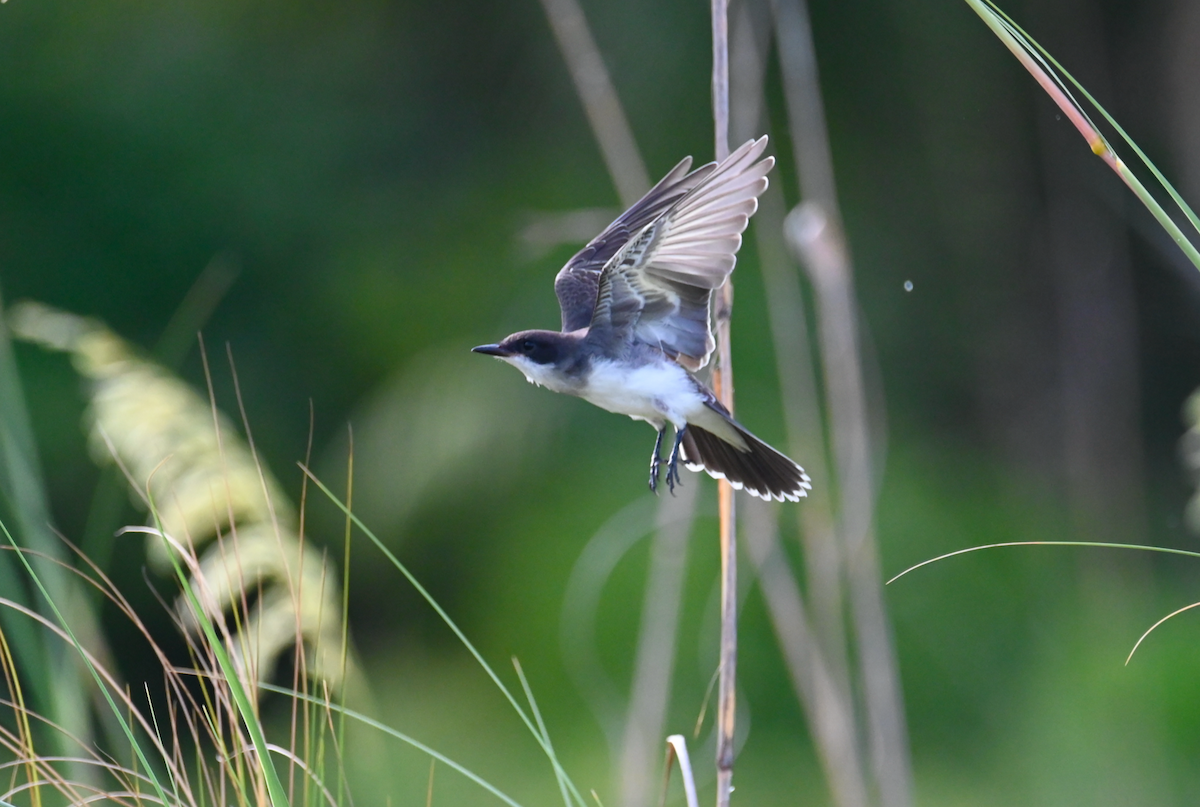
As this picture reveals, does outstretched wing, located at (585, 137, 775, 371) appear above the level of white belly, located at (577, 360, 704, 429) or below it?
above

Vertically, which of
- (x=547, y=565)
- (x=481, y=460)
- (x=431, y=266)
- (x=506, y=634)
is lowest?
(x=506, y=634)

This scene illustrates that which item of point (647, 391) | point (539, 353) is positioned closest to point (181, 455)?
point (539, 353)

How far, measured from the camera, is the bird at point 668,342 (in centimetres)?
143

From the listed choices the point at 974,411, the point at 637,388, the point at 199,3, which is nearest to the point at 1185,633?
the point at 974,411

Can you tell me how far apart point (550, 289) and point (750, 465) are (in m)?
2.30

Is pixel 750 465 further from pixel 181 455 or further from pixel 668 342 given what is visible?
pixel 181 455

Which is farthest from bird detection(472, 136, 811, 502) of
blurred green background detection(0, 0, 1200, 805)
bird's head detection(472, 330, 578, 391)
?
blurred green background detection(0, 0, 1200, 805)

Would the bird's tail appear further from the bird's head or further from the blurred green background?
the blurred green background

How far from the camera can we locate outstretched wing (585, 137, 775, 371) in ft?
4.24

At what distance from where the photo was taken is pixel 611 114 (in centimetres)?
178

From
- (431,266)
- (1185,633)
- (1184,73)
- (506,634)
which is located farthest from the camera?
(431,266)

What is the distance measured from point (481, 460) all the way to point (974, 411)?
74.2 inches

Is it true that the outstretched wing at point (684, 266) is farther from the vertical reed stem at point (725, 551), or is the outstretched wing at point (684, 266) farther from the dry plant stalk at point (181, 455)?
the dry plant stalk at point (181, 455)

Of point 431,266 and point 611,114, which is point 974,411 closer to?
point 431,266
